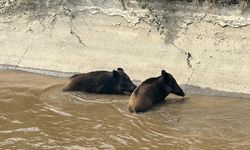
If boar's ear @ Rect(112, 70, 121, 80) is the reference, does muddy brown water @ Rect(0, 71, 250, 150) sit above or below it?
below

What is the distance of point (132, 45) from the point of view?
1127 centimetres

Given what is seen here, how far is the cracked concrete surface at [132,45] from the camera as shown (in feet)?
34.2

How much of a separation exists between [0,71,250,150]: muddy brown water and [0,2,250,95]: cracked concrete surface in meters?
0.91

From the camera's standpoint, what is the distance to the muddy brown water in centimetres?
709

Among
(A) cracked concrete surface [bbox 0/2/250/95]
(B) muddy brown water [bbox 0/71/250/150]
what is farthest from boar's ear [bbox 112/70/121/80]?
(A) cracked concrete surface [bbox 0/2/250/95]

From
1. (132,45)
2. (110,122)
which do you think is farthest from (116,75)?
(110,122)

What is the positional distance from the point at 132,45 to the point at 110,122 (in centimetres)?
353

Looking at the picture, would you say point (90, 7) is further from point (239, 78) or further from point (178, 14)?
point (239, 78)

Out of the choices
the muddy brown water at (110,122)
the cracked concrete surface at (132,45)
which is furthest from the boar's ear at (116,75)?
the cracked concrete surface at (132,45)

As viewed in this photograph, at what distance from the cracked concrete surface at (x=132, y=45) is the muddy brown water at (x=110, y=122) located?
0.91 metres

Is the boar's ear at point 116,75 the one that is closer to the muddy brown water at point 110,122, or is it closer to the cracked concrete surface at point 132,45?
the muddy brown water at point 110,122

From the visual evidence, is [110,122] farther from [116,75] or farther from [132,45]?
[132,45]

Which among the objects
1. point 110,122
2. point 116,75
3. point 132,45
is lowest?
point 110,122

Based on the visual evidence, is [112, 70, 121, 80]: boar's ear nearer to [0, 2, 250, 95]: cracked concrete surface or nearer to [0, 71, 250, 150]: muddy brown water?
[0, 71, 250, 150]: muddy brown water
